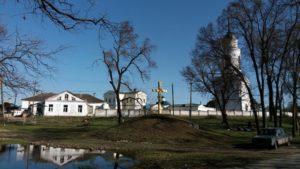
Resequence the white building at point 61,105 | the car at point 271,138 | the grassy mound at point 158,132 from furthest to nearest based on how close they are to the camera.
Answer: the white building at point 61,105 → the grassy mound at point 158,132 → the car at point 271,138

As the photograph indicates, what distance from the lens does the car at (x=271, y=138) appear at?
29609mm

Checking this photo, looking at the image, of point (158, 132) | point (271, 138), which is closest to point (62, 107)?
point (158, 132)

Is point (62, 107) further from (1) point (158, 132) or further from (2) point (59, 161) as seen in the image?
(2) point (59, 161)

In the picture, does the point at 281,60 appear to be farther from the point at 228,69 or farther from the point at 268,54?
the point at 228,69

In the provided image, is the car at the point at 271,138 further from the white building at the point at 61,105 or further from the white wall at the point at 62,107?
the white wall at the point at 62,107

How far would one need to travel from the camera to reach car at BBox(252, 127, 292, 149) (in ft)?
97.1

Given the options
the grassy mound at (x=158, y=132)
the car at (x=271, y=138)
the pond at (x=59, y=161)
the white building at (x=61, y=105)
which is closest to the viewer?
the pond at (x=59, y=161)

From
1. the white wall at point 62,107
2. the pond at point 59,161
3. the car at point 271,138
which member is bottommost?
the pond at point 59,161

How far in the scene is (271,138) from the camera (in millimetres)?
29641

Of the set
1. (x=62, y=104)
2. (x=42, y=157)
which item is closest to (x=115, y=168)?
(x=42, y=157)

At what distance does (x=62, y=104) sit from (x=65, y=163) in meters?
80.8

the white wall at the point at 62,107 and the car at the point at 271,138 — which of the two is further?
the white wall at the point at 62,107

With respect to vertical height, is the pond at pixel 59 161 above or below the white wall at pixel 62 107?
below

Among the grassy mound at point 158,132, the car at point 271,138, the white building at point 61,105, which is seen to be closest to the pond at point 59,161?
the car at point 271,138
